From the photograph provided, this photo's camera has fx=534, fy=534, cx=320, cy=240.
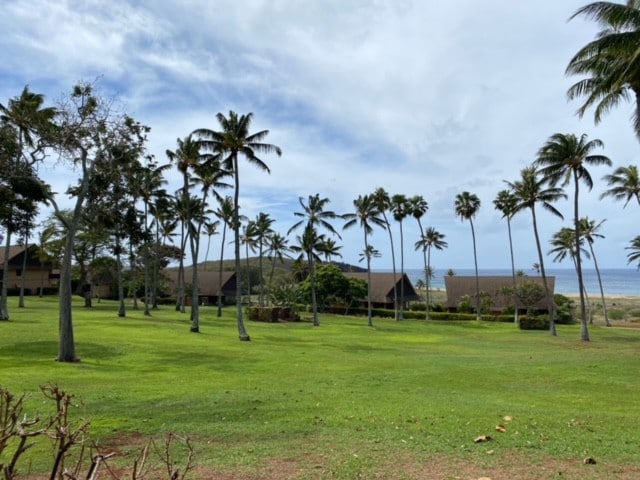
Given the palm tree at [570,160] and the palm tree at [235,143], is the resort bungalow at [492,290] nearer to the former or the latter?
the palm tree at [570,160]

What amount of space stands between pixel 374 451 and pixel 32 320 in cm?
3517

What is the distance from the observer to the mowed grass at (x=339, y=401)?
27.5 feet

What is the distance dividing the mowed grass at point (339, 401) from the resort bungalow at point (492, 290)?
152ft

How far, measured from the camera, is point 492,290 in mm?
79188

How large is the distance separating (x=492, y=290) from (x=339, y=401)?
7107cm

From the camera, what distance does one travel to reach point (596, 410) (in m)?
12.3

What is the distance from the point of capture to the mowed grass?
8.38 m

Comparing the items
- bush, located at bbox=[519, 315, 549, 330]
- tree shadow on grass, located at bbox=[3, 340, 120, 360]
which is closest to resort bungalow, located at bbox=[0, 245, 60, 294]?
tree shadow on grass, located at bbox=[3, 340, 120, 360]

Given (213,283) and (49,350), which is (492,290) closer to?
(213,283)

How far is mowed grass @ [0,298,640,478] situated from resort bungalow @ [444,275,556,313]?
4648 centimetres

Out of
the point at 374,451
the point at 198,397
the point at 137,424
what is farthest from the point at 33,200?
the point at 374,451

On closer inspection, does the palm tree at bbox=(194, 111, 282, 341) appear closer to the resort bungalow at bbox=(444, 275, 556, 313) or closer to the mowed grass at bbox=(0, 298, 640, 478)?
the mowed grass at bbox=(0, 298, 640, 478)

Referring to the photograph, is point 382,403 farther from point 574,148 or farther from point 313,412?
point 574,148

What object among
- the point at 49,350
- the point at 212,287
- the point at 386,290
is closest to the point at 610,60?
the point at 49,350
